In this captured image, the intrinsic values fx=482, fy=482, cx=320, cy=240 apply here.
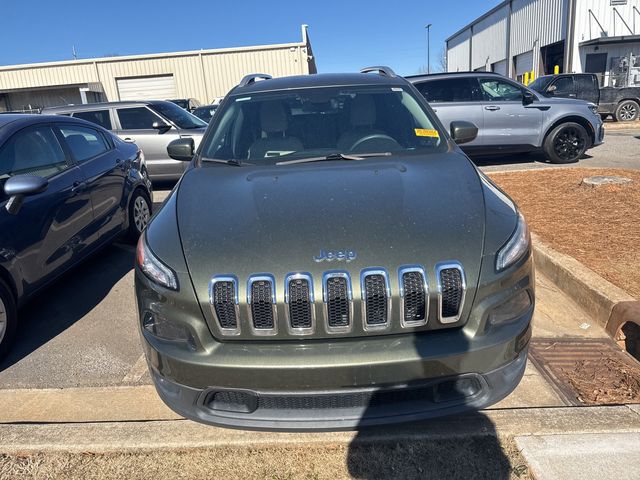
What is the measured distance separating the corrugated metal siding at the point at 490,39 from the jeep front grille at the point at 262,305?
3969 cm

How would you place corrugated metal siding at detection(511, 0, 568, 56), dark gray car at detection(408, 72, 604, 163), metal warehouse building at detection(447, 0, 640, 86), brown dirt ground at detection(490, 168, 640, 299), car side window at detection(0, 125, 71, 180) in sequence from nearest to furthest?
1. car side window at detection(0, 125, 71, 180)
2. brown dirt ground at detection(490, 168, 640, 299)
3. dark gray car at detection(408, 72, 604, 163)
4. metal warehouse building at detection(447, 0, 640, 86)
5. corrugated metal siding at detection(511, 0, 568, 56)

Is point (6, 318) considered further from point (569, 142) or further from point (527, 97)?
point (569, 142)

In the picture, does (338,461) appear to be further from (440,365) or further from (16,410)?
(16,410)

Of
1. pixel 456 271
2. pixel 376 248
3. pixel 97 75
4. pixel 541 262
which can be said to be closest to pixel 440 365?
pixel 456 271

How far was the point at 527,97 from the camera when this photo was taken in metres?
9.23

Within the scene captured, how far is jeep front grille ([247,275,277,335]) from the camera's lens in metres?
1.95

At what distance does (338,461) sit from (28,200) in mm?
2843

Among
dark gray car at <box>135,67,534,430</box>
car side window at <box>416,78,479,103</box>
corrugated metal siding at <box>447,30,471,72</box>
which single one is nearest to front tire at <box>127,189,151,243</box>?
dark gray car at <box>135,67,534,430</box>

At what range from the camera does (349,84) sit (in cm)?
368

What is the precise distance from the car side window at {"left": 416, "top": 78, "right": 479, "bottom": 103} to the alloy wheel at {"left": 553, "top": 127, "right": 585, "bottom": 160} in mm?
1833

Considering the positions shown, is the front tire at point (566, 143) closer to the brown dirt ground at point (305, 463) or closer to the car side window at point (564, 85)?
the car side window at point (564, 85)

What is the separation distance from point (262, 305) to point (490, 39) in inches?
1709

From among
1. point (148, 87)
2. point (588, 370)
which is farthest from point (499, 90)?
point (148, 87)

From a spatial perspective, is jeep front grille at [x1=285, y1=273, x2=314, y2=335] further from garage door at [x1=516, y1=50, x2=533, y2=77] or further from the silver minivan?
garage door at [x1=516, y1=50, x2=533, y2=77]
